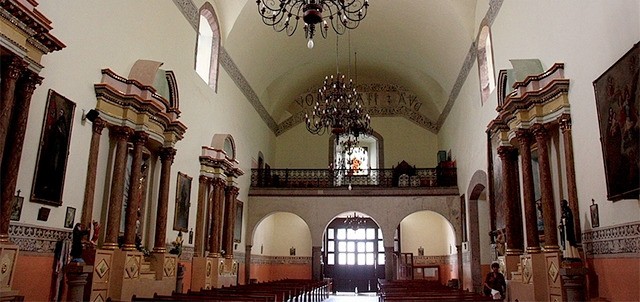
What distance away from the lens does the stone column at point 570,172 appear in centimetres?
715

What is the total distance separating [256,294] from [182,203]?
146 inches

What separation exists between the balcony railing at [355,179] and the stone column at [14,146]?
1158 centimetres

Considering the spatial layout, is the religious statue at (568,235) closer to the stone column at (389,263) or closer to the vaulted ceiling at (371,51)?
the vaulted ceiling at (371,51)

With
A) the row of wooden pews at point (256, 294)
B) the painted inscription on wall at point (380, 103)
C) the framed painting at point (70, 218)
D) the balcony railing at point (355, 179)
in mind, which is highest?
the painted inscription on wall at point (380, 103)

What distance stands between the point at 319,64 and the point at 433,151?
20.0 ft

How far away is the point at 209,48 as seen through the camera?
13.2 meters

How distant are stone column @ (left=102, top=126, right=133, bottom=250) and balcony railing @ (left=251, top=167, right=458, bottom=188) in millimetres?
9026

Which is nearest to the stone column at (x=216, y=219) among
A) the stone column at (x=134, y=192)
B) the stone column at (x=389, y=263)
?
the stone column at (x=134, y=192)

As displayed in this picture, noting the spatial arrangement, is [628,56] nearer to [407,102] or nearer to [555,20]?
[555,20]

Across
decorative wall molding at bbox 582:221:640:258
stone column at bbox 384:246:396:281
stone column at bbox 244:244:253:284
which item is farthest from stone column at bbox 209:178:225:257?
decorative wall molding at bbox 582:221:640:258

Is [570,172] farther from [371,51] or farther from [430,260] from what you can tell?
[430,260]

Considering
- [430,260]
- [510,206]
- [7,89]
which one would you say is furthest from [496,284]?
[430,260]

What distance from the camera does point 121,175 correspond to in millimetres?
8555

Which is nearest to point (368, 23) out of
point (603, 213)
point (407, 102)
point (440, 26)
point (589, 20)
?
point (440, 26)
